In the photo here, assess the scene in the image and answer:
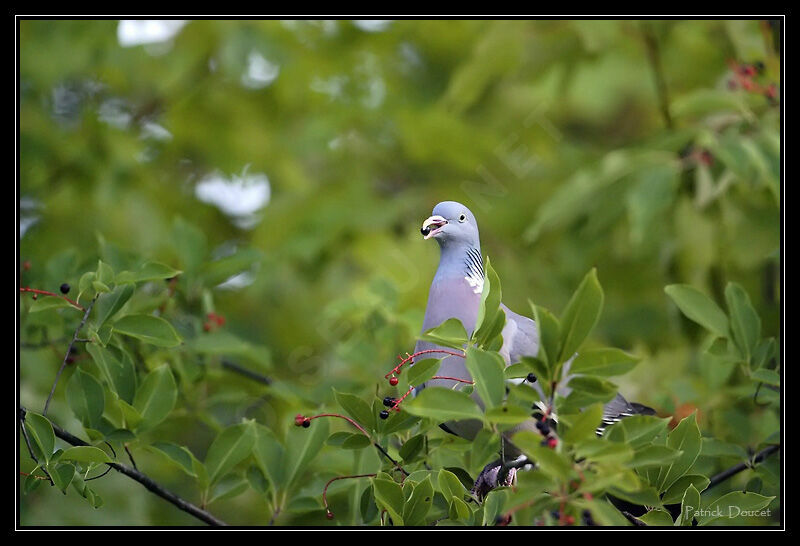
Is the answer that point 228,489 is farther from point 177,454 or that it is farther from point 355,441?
point 355,441

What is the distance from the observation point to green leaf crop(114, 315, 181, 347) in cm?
168

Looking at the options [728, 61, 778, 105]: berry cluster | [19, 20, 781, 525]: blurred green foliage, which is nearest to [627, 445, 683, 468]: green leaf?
[19, 20, 781, 525]: blurred green foliage

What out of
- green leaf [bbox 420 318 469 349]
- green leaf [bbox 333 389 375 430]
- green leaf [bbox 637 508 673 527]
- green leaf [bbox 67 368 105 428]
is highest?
green leaf [bbox 67 368 105 428]

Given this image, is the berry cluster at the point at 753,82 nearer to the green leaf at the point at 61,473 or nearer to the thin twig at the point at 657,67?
the thin twig at the point at 657,67

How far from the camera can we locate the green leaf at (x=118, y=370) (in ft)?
5.79

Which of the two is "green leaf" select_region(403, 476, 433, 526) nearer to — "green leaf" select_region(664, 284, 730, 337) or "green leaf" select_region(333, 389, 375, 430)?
"green leaf" select_region(333, 389, 375, 430)

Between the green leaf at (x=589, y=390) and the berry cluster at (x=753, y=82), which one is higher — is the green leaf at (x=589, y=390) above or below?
below

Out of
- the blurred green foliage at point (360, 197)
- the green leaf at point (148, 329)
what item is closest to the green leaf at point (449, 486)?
the blurred green foliage at point (360, 197)

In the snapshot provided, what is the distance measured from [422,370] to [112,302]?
2.46 ft

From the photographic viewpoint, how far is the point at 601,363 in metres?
1.24

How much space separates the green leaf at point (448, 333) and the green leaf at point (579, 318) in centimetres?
15

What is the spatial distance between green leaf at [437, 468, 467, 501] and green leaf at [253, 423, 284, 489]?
0.52 meters

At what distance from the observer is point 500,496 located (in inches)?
55.5
